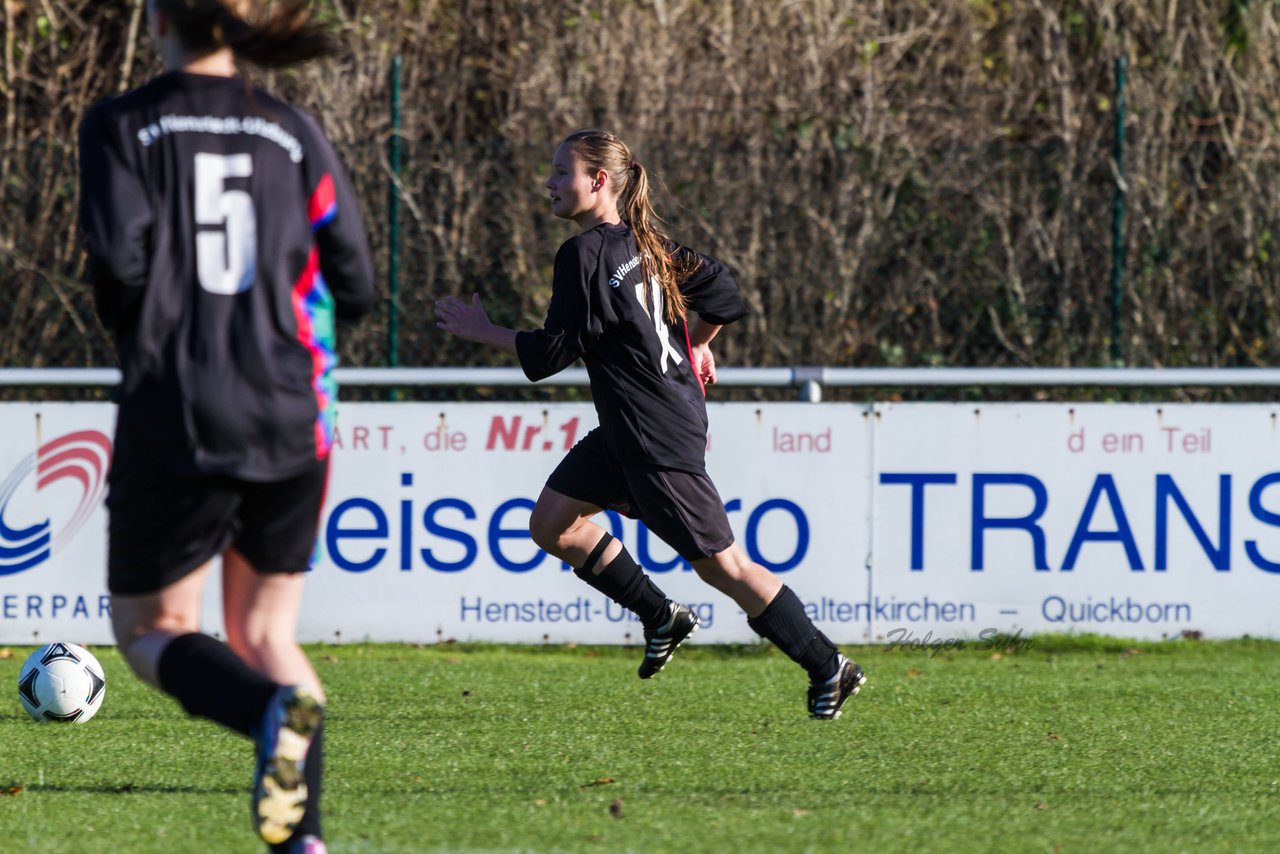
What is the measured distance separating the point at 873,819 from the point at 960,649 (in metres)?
3.87

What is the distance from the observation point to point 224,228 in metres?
3.17

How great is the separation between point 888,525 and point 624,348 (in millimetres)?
2904

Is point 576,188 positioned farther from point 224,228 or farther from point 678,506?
Answer: point 224,228

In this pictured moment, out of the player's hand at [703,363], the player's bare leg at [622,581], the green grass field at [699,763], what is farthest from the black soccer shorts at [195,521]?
the player's hand at [703,363]

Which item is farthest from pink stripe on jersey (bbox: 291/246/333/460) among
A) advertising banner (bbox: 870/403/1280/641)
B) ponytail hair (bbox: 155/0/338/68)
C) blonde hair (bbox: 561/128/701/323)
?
advertising banner (bbox: 870/403/1280/641)

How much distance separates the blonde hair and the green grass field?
4.75ft

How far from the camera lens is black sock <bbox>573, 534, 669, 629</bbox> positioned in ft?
19.5

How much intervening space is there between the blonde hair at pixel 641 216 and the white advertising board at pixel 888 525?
251 cm

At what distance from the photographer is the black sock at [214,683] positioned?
10.6 ft

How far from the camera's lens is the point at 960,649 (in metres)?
8.05

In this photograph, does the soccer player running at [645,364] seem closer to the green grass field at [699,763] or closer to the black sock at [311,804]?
the green grass field at [699,763]

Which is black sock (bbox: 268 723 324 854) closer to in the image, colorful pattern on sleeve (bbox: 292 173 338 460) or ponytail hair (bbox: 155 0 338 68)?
colorful pattern on sleeve (bbox: 292 173 338 460)

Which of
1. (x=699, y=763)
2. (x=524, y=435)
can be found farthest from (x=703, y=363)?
(x=524, y=435)

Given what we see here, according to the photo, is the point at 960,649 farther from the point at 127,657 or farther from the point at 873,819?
the point at 127,657
